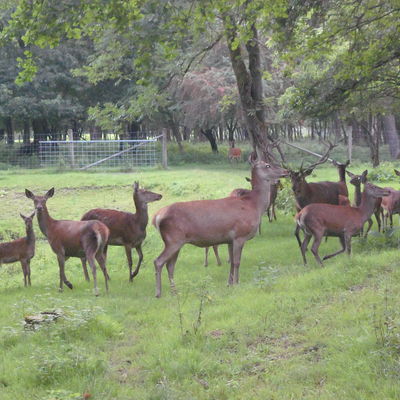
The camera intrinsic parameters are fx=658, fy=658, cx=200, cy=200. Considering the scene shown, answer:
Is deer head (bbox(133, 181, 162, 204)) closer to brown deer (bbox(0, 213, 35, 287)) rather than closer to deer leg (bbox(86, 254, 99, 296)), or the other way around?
deer leg (bbox(86, 254, 99, 296))

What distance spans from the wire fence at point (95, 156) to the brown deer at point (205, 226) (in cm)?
1929

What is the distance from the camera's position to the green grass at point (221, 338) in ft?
16.8

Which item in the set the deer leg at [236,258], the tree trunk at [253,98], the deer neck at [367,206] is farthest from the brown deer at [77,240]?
the tree trunk at [253,98]

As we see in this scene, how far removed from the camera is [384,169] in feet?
72.2

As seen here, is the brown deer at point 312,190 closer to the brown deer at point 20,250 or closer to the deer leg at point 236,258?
the deer leg at point 236,258

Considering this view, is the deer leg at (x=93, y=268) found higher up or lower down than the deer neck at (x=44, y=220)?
lower down

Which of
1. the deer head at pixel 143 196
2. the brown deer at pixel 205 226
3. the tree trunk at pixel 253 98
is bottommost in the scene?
the brown deer at pixel 205 226

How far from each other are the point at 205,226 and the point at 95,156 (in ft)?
70.7

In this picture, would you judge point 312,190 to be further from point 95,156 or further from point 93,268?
point 95,156

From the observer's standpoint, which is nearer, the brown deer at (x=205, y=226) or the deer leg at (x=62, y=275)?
the brown deer at (x=205, y=226)

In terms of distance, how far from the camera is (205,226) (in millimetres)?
9250

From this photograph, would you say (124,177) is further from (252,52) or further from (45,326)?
(45,326)

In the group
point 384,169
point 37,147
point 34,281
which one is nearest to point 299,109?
point 34,281

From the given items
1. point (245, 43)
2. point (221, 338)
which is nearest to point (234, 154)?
point (245, 43)
